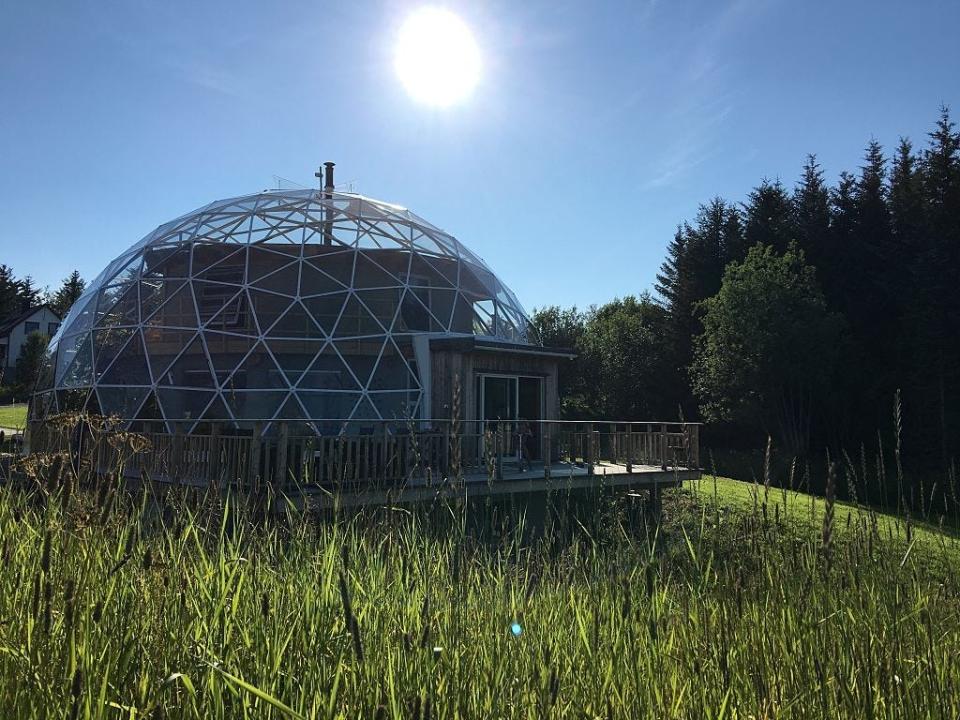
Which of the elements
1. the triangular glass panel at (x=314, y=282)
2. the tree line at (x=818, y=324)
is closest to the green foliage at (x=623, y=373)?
the tree line at (x=818, y=324)

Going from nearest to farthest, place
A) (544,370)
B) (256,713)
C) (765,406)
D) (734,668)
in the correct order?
(256,713) → (734,668) → (544,370) → (765,406)

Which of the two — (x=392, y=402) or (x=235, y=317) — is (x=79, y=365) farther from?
(x=392, y=402)

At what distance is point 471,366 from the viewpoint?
52.4ft

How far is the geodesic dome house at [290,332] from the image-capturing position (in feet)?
49.9

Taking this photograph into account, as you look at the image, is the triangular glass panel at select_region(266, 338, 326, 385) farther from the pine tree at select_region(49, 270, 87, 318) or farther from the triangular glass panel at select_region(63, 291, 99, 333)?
the pine tree at select_region(49, 270, 87, 318)

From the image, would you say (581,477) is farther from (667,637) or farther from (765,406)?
(765,406)

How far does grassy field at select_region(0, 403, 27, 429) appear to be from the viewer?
93.2ft

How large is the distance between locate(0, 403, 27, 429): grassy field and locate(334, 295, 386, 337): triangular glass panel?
765 inches

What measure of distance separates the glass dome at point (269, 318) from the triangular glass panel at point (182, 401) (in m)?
0.02

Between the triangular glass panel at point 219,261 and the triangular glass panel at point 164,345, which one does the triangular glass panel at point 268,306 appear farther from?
the triangular glass panel at point 164,345

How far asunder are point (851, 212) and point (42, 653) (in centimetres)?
3840

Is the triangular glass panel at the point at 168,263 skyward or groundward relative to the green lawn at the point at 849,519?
skyward

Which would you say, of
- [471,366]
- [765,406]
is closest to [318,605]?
[471,366]

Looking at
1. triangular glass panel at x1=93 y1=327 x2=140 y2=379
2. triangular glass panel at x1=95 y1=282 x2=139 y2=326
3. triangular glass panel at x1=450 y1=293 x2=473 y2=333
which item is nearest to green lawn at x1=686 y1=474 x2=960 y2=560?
triangular glass panel at x1=450 y1=293 x2=473 y2=333
